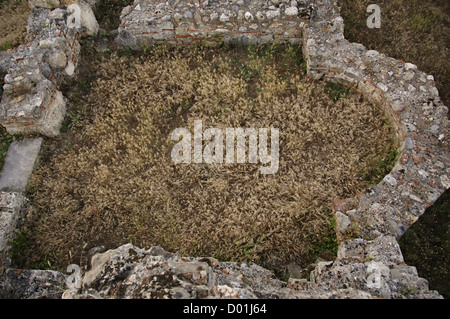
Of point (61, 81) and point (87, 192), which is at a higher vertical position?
point (61, 81)

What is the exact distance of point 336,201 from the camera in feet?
15.1

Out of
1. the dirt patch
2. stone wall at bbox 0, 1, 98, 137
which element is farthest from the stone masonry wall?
the dirt patch

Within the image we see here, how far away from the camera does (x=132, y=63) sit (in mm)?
6355

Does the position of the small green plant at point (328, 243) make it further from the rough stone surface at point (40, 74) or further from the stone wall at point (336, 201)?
the rough stone surface at point (40, 74)

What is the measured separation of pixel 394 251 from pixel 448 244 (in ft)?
4.22

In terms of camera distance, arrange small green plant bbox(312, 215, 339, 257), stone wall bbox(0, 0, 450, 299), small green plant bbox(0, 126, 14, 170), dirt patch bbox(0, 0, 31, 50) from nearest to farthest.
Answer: stone wall bbox(0, 0, 450, 299) < small green plant bbox(312, 215, 339, 257) < small green plant bbox(0, 126, 14, 170) < dirt patch bbox(0, 0, 31, 50)

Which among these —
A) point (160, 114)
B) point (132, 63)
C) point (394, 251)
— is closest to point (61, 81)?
point (132, 63)

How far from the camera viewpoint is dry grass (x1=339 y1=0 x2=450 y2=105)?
620 centimetres

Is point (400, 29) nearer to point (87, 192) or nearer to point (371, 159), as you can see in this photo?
point (371, 159)

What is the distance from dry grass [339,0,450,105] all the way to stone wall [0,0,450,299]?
0.87m

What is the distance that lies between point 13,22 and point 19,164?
13.0 feet

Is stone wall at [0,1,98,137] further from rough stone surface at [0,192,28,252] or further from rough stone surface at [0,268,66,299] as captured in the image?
rough stone surface at [0,268,66,299]

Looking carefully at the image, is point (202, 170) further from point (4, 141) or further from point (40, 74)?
point (4, 141)

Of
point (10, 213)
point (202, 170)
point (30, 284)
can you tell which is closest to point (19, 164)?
point (10, 213)
